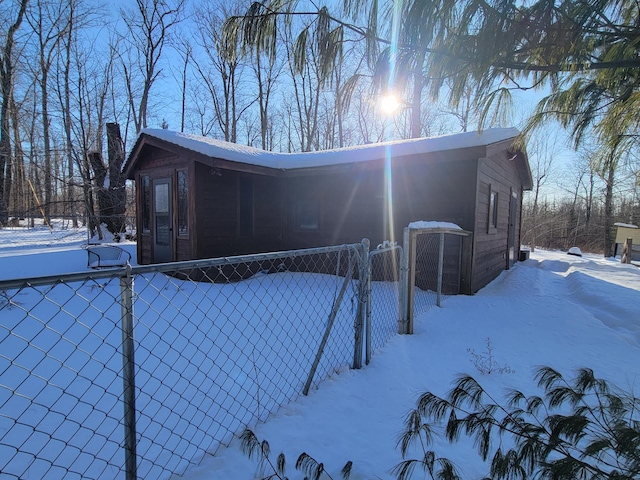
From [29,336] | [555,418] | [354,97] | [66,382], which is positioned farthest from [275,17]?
[29,336]

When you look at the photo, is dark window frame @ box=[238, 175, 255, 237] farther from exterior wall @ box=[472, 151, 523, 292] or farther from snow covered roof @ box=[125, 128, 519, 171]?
exterior wall @ box=[472, 151, 523, 292]

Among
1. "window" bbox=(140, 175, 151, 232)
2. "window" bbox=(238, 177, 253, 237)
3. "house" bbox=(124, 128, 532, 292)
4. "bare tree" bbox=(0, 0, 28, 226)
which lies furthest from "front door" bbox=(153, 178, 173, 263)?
"bare tree" bbox=(0, 0, 28, 226)

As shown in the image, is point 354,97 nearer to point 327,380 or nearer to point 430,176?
point 327,380

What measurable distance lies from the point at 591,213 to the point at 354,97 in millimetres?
31726

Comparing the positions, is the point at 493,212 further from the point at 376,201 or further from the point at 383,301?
the point at 383,301

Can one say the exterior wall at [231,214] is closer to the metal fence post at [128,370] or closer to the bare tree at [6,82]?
the metal fence post at [128,370]

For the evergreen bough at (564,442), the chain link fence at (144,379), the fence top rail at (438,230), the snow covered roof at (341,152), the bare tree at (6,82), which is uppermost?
the bare tree at (6,82)

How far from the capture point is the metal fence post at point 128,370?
4.63 feet

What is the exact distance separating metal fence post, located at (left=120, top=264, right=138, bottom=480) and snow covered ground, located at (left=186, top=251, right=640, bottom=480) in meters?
0.42

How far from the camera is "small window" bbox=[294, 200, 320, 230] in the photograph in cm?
834

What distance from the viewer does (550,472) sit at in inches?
37.4

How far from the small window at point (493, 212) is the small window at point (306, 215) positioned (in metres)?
3.94

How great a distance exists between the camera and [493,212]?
7832 mm

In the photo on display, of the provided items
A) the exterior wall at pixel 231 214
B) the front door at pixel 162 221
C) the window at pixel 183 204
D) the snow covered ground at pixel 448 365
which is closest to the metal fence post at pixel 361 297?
the snow covered ground at pixel 448 365
